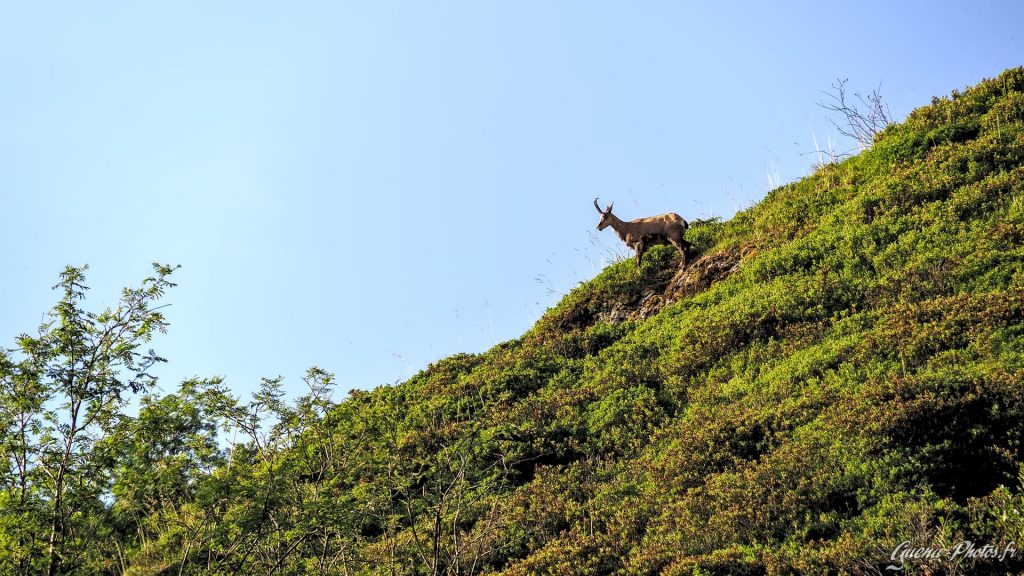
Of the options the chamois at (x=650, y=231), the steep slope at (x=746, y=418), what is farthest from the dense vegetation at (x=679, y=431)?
the chamois at (x=650, y=231)

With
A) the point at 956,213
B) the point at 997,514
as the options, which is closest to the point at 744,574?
the point at 997,514

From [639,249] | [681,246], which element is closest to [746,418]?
[681,246]

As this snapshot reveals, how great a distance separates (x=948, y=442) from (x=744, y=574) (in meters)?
3.20

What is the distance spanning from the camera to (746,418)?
12617mm

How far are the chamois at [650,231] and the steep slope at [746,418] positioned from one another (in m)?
0.78

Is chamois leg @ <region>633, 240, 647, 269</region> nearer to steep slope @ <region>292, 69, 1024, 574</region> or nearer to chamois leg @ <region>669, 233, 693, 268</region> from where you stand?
steep slope @ <region>292, 69, 1024, 574</region>

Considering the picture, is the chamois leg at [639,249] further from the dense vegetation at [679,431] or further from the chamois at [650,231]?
the dense vegetation at [679,431]

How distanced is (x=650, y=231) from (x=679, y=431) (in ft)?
32.6

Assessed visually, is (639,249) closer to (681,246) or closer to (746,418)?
(681,246)

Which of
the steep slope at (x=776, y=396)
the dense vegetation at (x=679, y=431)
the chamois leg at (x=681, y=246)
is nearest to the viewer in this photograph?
the dense vegetation at (x=679, y=431)

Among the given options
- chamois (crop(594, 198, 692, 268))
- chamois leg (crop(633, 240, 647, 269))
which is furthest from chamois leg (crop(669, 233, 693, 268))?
chamois leg (crop(633, 240, 647, 269))

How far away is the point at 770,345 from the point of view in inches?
592

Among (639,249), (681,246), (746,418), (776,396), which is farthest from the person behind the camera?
(639,249)

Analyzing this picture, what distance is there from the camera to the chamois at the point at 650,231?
22.2 m
